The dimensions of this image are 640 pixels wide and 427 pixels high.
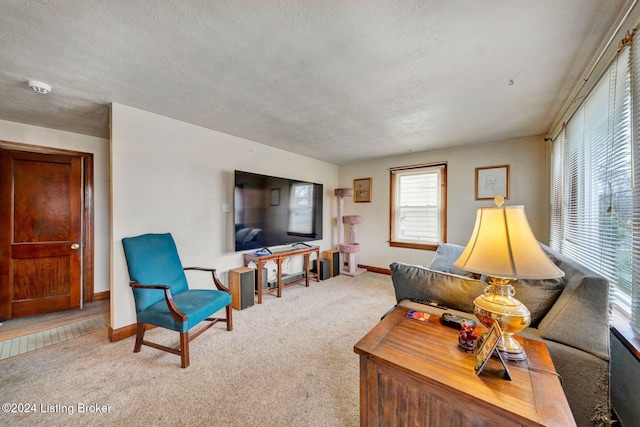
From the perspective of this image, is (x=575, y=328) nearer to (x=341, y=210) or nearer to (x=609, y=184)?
(x=609, y=184)

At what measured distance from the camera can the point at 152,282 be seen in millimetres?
2242

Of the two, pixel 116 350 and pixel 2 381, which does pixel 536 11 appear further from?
pixel 2 381

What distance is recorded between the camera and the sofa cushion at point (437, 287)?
4.86ft

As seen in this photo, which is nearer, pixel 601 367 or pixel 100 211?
pixel 601 367

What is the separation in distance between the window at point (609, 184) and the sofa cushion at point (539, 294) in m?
0.29

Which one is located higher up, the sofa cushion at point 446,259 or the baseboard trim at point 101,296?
the sofa cushion at point 446,259

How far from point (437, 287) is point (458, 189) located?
3.06 meters

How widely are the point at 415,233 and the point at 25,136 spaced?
19.1ft

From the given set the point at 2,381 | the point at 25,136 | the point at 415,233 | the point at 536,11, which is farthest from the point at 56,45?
the point at 415,233

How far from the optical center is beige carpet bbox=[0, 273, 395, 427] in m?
1.49

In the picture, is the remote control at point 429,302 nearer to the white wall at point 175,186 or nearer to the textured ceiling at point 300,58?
the textured ceiling at point 300,58

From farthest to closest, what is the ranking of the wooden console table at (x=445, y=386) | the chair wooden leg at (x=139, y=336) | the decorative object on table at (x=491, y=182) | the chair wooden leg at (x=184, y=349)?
the decorative object on table at (x=491, y=182) < the chair wooden leg at (x=139, y=336) < the chair wooden leg at (x=184, y=349) < the wooden console table at (x=445, y=386)

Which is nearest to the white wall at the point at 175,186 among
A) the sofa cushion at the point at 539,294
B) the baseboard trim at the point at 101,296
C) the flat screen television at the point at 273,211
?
the flat screen television at the point at 273,211

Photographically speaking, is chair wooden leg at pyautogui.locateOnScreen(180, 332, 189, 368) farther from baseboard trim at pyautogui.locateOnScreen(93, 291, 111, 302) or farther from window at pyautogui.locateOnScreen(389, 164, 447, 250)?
window at pyautogui.locateOnScreen(389, 164, 447, 250)
